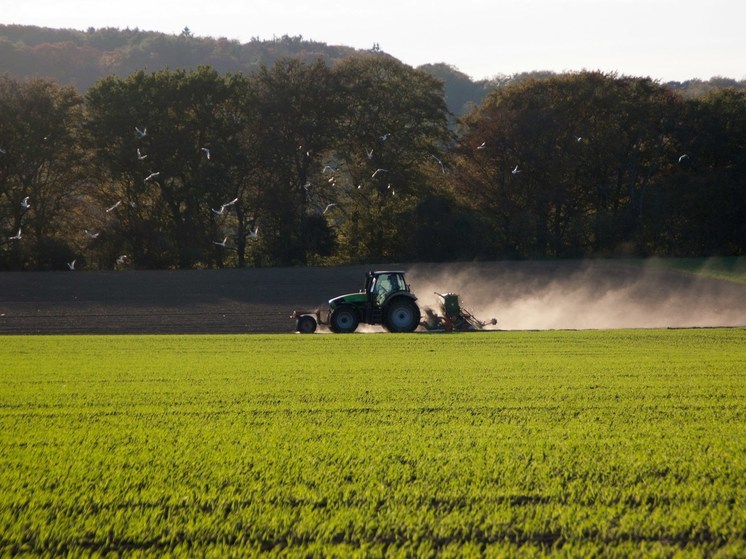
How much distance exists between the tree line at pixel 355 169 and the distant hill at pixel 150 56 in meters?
32.4

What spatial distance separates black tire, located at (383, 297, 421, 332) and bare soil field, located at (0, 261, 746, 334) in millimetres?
4908

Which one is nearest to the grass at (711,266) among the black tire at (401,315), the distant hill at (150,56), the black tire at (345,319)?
the black tire at (401,315)

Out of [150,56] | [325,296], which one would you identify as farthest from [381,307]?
[150,56]

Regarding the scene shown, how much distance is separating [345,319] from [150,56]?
89034 mm

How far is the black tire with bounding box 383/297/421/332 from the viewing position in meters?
27.2

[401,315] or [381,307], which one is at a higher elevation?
[381,307]

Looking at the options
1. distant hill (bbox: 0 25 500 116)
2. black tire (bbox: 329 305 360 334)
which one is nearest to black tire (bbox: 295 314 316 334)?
black tire (bbox: 329 305 360 334)

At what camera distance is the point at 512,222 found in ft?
183

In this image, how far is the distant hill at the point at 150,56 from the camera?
100312mm

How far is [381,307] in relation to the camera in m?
27.3

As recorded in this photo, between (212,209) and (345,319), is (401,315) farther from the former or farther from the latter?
(212,209)

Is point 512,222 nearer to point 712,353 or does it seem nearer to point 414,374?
point 712,353

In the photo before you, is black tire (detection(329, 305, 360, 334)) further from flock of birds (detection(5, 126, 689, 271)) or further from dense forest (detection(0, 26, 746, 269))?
dense forest (detection(0, 26, 746, 269))

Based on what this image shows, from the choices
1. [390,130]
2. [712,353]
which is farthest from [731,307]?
[390,130]
